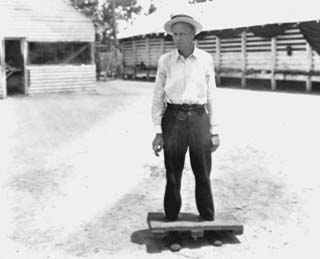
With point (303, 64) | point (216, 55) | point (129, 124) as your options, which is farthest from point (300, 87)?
point (129, 124)

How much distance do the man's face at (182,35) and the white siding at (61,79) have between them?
17.5 meters

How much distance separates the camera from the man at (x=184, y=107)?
4.80 m

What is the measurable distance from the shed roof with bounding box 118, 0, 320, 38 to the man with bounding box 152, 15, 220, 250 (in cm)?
1116

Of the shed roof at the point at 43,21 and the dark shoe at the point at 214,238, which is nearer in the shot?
the dark shoe at the point at 214,238

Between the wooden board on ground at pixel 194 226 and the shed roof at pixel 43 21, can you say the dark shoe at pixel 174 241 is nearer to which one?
the wooden board on ground at pixel 194 226

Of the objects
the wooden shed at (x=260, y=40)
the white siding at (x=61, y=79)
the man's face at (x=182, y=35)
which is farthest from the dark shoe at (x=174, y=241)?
the white siding at (x=61, y=79)

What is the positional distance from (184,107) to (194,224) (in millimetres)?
1050

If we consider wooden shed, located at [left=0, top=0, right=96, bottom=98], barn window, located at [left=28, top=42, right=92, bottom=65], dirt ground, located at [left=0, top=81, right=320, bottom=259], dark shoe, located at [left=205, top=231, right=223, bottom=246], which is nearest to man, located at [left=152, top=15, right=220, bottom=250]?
A: dark shoe, located at [left=205, top=231, right=223, bottom=246]

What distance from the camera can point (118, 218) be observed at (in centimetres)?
578

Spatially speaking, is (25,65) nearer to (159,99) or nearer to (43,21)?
(43,21)

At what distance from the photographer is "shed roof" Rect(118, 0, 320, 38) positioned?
19.8 m

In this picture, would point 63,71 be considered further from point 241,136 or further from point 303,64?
point 241,136

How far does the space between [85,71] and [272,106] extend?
1038 cm

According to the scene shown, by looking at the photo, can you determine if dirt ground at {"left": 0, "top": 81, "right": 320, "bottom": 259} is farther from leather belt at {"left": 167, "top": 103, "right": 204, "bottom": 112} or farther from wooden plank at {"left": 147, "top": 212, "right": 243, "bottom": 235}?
leather belt at {"left": 167, "top": 103, "right": 204, "bottom": 112}
